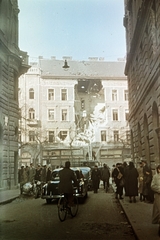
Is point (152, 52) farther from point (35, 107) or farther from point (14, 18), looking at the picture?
point (35, 107)

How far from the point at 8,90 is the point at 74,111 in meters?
31.9

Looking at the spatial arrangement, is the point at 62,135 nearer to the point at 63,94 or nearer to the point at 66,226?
the point at 63,94

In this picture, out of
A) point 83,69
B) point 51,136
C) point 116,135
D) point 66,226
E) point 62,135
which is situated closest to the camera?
point 66,226

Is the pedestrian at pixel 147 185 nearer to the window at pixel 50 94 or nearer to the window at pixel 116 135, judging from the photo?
the window at pixel 116 135

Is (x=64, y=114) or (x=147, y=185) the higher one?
(x=64, y=114)

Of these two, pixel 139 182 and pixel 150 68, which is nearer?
pixel 139 182

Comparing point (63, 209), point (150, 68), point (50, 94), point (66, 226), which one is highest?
point (50, 94)

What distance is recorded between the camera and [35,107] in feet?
173

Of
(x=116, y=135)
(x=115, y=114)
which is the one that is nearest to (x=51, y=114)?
(x=115, y=114)

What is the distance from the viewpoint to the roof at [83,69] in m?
58.3

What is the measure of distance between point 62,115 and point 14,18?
96.7ft

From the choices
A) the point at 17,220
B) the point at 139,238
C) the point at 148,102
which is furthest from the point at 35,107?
the point at 139,238

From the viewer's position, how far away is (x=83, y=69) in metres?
61.5

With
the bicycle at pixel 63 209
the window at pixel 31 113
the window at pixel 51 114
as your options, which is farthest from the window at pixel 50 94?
the bicycle at pixel 63 209
